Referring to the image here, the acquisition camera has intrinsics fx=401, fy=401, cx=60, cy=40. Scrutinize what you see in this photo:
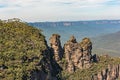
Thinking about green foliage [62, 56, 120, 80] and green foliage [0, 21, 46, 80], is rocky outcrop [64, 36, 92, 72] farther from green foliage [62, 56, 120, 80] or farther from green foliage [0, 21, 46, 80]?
green foliage [0, 21, 46, 80]

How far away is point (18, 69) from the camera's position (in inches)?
3575

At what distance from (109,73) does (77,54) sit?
1777 centimetres

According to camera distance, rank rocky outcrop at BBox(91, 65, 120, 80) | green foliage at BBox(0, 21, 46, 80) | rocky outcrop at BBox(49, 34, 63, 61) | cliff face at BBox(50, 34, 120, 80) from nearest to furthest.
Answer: green foliage at BBox(0, 21, 46, 80)
rocky outcrop at BBox(49, 34, 63, 61)
cliff face at BBox(50, 34, 120, 80)
rocky outcrop at BBox(91, 65, 120, 80)

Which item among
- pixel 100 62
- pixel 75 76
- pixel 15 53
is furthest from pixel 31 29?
pixel 100 62

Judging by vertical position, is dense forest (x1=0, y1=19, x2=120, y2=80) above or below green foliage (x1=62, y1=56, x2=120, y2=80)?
above

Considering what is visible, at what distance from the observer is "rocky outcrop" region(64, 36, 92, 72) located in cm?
13438

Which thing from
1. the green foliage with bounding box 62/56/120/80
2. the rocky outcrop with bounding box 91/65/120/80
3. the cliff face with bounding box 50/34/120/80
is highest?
the cliff face with bounding box 50/34/120/80

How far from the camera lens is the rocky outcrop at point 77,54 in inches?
5290

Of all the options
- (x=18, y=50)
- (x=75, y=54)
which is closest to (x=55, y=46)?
(x=75, y=54)

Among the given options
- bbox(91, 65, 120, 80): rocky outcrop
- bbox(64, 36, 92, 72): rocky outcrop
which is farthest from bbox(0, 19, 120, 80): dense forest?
bbox(91, 65, 120, 80): rocky outcrop

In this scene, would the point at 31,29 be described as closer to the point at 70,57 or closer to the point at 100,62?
the point at 70,57

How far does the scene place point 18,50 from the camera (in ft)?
320

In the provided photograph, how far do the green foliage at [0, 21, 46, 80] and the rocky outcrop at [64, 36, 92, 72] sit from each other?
954 inches

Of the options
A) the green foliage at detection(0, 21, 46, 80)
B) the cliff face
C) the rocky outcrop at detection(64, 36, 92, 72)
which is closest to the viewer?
the green foliage at detection(0, 21, 46, 80)
